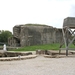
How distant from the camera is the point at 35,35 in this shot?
4469 cm

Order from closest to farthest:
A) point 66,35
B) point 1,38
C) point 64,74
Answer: point 64,74, point 66,35, point 1,38

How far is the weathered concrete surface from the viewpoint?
4359cm

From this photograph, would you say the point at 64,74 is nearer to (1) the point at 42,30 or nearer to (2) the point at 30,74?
(2) the point at 30,74

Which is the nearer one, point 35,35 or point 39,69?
point 39,69

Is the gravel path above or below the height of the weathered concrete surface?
below

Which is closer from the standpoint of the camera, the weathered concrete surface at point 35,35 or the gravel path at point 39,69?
the gravel path at point 39,69

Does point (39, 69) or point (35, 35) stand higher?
point (35, 35)

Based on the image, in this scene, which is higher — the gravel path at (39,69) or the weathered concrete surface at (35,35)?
the weathered concrete surface at (35,35)

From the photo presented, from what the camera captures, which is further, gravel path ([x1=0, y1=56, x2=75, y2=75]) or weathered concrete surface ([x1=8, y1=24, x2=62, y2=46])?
weathered concrete surface ([x1=8, y1=24, x2=62, y2=46])

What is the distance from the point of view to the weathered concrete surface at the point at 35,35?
43594mm

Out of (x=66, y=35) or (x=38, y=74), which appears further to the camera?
(x=66, y=35)

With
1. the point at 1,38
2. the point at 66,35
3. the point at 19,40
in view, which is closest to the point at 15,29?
the point at 19,40

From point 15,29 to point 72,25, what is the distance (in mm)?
30738

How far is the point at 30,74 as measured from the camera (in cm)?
739
